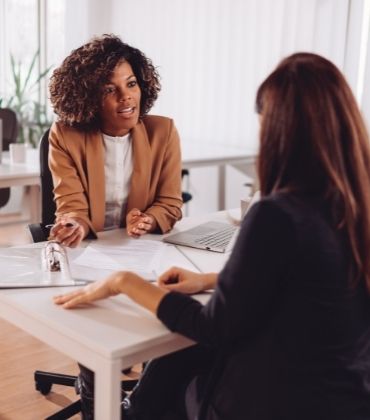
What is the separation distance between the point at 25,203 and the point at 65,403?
3.33 meters

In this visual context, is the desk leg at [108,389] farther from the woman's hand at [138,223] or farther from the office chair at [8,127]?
the office chair at [8,127]

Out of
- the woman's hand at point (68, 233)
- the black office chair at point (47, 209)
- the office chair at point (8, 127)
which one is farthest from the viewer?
the office chair at point (8, 127)

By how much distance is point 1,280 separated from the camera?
1.42 m

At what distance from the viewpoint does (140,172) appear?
2053mm

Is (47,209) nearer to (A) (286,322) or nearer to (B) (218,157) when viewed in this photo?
(A) (286,322)

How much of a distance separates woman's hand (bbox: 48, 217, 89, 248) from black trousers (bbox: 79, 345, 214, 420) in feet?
1.66

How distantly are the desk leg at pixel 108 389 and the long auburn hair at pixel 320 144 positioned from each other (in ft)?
1.41

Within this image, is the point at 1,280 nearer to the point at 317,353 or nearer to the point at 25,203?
the point at 317,353

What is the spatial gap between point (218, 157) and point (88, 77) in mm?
2027

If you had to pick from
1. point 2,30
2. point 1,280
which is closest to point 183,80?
point 2,30

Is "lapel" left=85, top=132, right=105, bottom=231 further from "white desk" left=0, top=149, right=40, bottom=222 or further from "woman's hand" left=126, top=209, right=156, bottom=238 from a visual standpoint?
"white desk" left=0, top=149, right=40, bottom=222

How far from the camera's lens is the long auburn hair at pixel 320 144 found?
3.42 feet

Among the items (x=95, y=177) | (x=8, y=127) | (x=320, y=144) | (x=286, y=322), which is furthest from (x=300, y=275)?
(x=8, y=127)

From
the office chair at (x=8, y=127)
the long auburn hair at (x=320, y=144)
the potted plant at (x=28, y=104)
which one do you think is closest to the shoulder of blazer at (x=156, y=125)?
the long auburn hair at (x=320, y=144)
